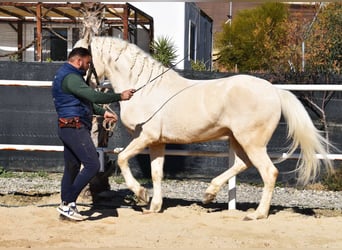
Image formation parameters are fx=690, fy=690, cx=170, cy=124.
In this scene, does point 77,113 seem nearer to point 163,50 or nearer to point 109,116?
point 109,116

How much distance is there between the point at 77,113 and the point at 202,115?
1.26 m

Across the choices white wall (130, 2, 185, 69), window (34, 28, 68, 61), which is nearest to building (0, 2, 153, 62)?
window (34, 28, 68, 61)

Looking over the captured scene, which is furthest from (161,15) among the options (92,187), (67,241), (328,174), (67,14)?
(67,241)

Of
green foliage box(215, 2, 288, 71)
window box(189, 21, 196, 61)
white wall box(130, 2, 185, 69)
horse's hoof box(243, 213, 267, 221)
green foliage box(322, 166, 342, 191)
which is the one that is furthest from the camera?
green foliage box(215, 2, 288, 71)

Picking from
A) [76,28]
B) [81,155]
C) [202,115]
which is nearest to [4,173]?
[81,155]

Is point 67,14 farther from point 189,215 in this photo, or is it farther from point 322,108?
point 189,215

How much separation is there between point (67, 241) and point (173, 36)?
11.7 m

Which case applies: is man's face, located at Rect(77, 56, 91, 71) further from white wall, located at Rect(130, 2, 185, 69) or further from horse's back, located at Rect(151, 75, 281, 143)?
white wall, located at Rect(130, 2, 185, 69)

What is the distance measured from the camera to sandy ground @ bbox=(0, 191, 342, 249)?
19.4 ft

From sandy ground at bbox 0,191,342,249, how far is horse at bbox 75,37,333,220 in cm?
28

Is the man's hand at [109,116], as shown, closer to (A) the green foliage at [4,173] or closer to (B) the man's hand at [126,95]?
(B) the man's hand at [126,95]

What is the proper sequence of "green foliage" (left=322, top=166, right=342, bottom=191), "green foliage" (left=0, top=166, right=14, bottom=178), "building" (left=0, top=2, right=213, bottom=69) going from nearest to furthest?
"green foliage" (left=322, top=166, right=342, bottom=191)
"green foliage" (left=0, top=166, right=14, bottom=178)
"building" (left=0, top=2, right=213, bottom=69)

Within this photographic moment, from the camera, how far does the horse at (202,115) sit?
686 cm

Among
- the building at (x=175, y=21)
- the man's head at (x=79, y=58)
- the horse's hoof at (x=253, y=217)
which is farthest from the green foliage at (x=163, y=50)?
the horse's hoof at (x=253, y=217)
